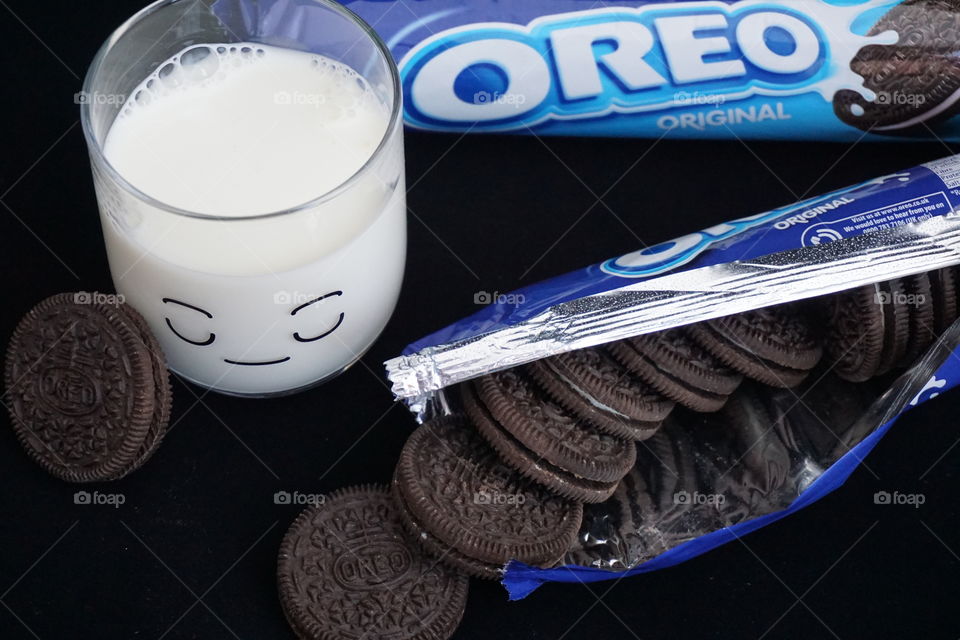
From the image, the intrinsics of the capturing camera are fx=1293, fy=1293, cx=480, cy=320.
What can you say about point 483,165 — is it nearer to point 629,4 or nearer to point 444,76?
point 444,76

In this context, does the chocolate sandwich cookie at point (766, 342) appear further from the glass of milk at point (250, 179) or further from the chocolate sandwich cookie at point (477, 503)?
the glass of milk at point (250, 179)

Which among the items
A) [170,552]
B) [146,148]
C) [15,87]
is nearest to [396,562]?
[170,552]

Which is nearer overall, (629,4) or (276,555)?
(276,555)

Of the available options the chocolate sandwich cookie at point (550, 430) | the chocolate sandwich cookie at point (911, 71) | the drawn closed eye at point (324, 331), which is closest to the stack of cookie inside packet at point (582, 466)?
the chocolate sandwich cookie at point (550, 430)

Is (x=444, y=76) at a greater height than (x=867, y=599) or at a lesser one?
greater

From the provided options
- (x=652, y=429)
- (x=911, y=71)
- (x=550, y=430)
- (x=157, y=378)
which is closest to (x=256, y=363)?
(x=157, y=378)

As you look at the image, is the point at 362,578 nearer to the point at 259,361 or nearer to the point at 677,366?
the point at 259,361

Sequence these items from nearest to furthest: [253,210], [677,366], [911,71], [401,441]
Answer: [253,210] < [677,366] < [401,441] < [911,71]

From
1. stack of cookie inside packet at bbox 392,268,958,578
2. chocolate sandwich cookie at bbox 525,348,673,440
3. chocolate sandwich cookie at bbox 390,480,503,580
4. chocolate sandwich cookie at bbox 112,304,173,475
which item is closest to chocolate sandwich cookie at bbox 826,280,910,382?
stack of cookie inside packet at bbox 392,268,958,578
